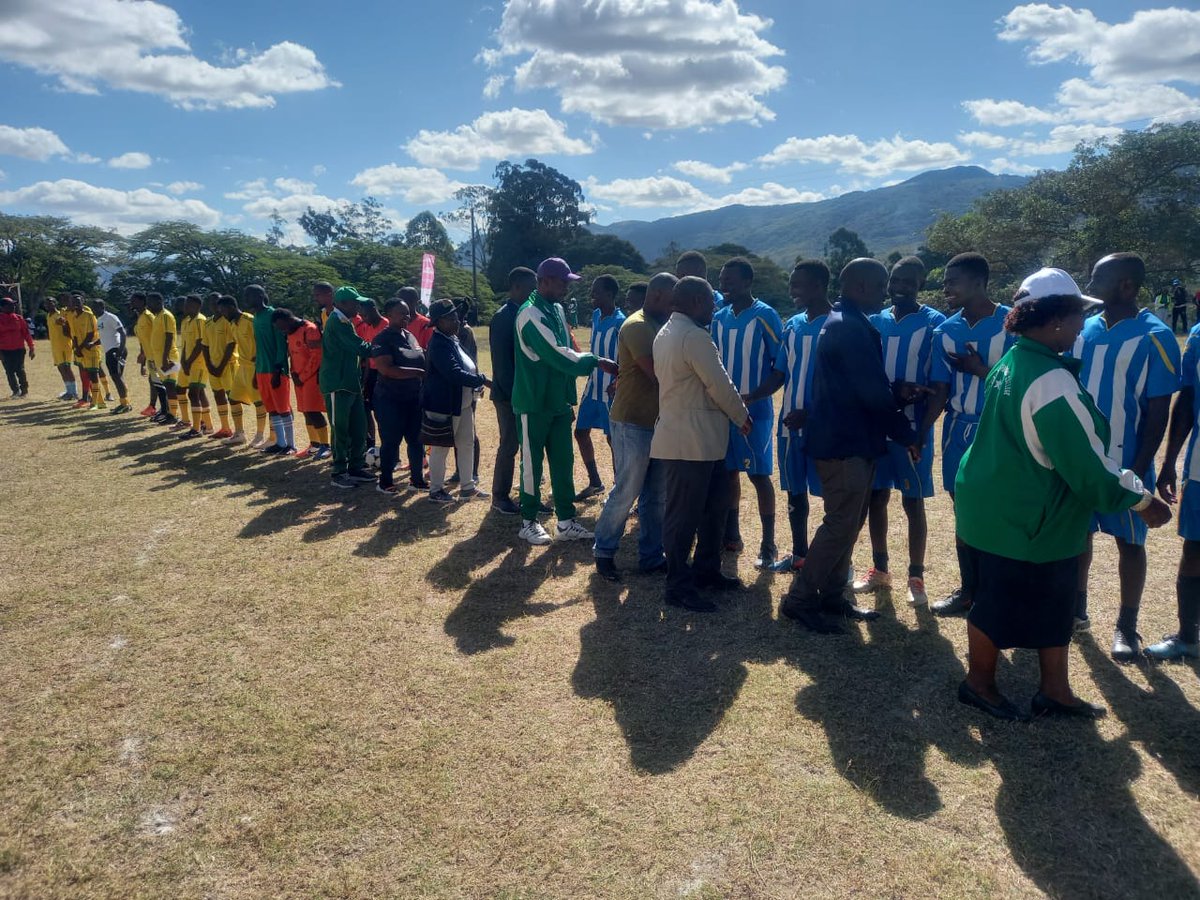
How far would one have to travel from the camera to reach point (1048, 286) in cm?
312

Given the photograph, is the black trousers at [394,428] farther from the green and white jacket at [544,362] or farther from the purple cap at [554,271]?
the purple cap at [554,271]

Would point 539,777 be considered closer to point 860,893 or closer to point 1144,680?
point 860,893

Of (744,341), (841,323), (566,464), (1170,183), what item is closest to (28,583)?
(566,464)

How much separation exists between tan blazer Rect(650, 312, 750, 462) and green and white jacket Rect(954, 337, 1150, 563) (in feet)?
4.89

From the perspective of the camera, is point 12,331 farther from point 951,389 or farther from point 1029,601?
point 1029,601

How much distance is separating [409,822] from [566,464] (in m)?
3.58

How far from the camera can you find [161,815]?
2.93m

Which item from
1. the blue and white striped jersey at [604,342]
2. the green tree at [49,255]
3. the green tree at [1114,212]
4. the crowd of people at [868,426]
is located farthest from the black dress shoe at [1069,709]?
the green tree at [49,255]

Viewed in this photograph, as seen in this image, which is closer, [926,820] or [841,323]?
[926,820]

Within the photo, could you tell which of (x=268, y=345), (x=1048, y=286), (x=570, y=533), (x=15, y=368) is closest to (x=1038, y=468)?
(x=1048, y=286)

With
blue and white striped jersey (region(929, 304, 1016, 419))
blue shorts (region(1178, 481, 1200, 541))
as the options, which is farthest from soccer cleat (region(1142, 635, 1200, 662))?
blue and white striped jersey (region(929, 304, 1016, 419))

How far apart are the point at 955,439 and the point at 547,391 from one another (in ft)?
10.1

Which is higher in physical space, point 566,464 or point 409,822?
point 566,464

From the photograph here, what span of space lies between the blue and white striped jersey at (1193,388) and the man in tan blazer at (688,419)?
237 centimetres
